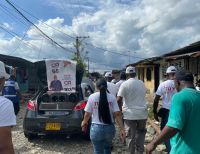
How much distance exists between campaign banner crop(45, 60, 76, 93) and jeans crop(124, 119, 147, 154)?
257 cm

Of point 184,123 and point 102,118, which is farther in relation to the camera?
point 102,118

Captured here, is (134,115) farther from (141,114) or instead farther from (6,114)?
(6,114)

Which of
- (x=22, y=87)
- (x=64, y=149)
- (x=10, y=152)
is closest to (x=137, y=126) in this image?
(x=64, y=149)

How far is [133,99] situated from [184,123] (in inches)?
138

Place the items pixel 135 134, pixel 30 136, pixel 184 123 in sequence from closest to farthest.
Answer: pixel 184 123, pixel 135 134, pixel 30 136

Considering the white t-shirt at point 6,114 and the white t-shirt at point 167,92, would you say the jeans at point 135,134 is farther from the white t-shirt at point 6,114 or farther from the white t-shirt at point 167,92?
the white t-shirt at point 6,114

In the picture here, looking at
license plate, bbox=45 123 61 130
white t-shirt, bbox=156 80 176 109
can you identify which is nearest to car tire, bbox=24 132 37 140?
license plate, bbox=45 123 61 130

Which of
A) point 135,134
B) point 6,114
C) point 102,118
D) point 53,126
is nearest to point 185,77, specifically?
point 6,114

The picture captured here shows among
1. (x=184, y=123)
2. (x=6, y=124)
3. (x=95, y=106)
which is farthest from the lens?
(x=95, y=106)

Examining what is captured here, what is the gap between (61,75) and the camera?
29.9 ft

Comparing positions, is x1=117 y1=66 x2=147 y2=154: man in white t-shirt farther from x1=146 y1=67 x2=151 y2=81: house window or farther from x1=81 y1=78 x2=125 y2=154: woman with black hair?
x1=146 y1=67 x2=151 y2=81: house window

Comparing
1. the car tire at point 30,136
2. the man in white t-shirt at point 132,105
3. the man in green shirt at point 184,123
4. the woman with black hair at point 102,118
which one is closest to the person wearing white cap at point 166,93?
the man in white t-shirt at point 132,105

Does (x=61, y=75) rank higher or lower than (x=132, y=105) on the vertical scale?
higher

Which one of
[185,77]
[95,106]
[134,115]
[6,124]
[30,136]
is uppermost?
[185,77]
